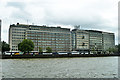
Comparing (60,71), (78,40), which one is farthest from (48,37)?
(60,71)

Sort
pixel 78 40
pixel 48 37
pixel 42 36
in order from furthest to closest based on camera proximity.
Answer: pixel 78 40 < pixel 48 37 < pixel 42 36

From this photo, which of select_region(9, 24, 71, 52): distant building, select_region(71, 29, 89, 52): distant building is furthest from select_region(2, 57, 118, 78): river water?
select_region(71, 29, 89, 52): distant building

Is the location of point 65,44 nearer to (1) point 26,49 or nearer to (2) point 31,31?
(2) point 31,31

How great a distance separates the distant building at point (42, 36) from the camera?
503ft

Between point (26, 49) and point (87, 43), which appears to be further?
point (87, 43)

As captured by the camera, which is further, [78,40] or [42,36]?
[78,40]

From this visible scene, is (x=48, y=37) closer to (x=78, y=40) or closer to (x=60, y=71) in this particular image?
(x=78, y=40)

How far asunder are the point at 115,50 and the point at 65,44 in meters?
57.7

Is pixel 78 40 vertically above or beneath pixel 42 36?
beneath

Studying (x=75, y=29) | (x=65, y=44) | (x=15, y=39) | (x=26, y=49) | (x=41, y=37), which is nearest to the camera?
(x=26, y=49)

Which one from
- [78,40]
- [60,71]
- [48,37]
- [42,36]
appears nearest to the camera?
[60,71]

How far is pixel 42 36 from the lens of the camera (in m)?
165

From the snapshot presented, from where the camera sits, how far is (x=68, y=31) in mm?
179500

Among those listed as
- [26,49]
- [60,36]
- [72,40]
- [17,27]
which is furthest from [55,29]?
[26,49]
